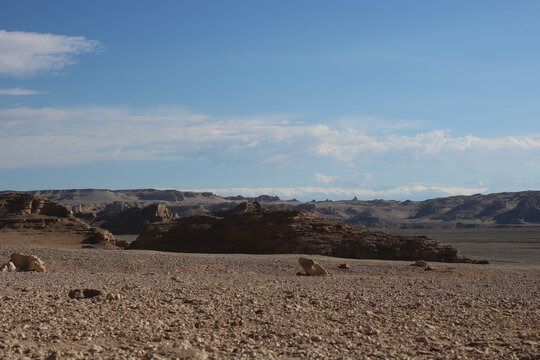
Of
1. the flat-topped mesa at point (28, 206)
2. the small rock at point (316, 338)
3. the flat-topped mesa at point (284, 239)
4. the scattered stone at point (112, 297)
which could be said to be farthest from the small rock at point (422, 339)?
the flat-topped mesa at point (28, 206)

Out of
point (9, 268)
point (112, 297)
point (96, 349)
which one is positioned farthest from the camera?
point (9, 268)

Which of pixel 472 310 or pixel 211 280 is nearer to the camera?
pixel 472 310

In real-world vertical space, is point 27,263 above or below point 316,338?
below

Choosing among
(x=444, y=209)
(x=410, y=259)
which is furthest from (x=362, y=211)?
(x=410, y=259)

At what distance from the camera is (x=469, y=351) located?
28.1 feet

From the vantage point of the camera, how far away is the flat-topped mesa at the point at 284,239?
29.1 meters

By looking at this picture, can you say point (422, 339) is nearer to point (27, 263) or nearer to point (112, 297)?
point (112, 297)

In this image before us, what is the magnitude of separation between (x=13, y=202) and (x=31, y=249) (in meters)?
20.4

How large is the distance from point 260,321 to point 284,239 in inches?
858

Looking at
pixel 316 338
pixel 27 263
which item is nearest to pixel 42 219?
pixel 27 263

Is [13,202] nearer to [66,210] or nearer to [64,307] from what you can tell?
[66,210]

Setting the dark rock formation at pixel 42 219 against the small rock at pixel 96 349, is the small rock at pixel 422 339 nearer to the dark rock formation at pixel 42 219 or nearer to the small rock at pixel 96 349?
the small rock at pixel 96 349

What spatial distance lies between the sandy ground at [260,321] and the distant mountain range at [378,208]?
5513cm

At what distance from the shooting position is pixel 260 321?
383 inches
